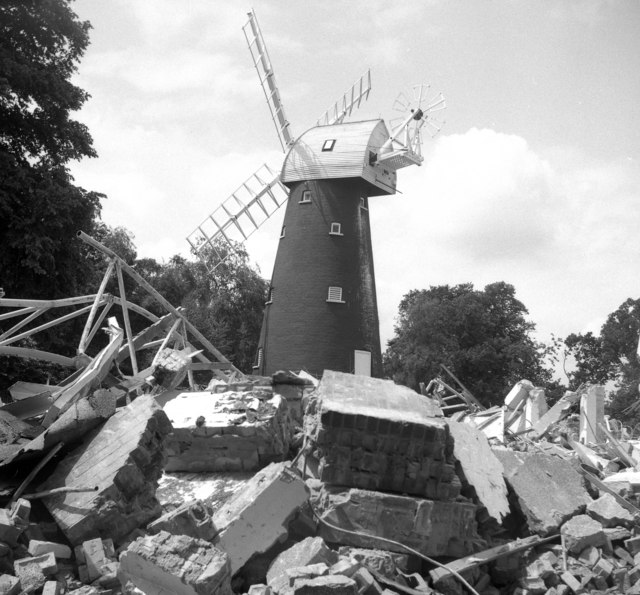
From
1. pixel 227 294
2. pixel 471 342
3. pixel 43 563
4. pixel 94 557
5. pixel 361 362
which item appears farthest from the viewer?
pixel 471 342

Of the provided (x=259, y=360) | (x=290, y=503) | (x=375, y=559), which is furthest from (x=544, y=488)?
(x=259, y=360)

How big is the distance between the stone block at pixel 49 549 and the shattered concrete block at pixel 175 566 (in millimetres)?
595

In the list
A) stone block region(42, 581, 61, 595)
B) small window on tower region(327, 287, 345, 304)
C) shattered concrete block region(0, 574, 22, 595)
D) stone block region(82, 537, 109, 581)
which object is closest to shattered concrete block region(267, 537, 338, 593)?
stone block region(82, 537, 109, 581)

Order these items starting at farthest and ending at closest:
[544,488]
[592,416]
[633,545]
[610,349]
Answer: [610,349] → [592,416] → [544,488] → [633,545]

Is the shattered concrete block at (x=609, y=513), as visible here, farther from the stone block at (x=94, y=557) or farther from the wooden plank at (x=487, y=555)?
the stone block at (x=94, y=557)

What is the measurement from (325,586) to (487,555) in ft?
6.03

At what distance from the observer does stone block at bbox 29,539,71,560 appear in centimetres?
379

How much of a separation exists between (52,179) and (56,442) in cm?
1109

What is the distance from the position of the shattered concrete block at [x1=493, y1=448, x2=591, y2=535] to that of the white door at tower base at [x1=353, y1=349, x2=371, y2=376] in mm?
13828

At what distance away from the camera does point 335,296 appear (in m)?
20.3

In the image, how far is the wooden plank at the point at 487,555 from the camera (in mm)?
4395

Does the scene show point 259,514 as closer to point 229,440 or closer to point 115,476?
point 115,476

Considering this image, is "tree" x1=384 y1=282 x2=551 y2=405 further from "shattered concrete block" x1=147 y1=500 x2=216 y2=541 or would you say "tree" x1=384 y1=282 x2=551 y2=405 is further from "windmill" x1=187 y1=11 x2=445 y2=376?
"shattered concrete block" x1=147 y1=500 x2=216 y2=541

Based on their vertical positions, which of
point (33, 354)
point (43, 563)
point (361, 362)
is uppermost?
point (361, 362)
